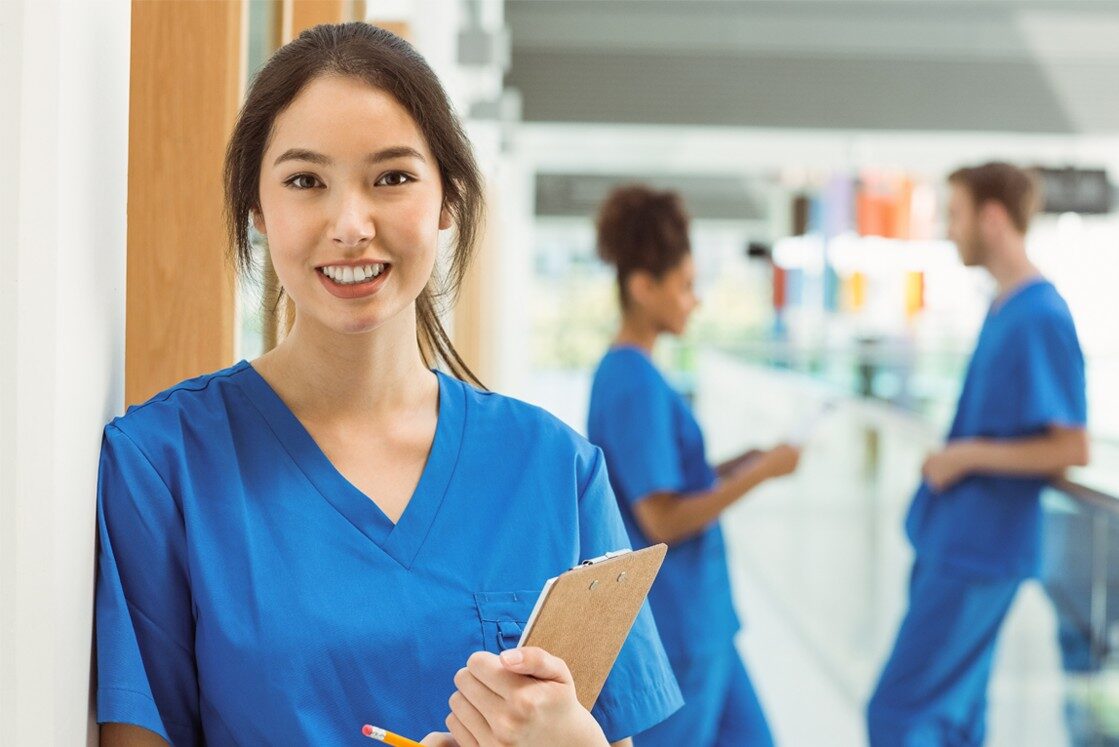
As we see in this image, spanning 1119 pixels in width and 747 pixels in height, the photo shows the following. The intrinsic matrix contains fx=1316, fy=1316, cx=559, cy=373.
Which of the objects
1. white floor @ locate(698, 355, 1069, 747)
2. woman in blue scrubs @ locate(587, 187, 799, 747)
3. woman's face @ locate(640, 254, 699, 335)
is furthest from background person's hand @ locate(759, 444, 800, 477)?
white floor @ locate(698, 355, 1069, 747)

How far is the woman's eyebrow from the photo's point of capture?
1217mm

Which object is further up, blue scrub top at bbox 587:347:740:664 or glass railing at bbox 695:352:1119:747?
blue scrub top at bbox 587:347:740:664

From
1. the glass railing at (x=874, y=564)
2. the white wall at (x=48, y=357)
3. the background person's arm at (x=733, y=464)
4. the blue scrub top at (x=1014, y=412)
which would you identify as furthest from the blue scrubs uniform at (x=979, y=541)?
the white wall at (x=48, y=357)

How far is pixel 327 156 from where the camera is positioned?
3.99ft

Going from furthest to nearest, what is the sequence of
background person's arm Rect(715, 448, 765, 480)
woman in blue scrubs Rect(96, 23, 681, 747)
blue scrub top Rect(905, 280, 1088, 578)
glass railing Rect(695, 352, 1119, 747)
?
1. blue scrub top Rect(905, 280, 1088, 578)
2. glass railing Rect(695, 352, 1119, 747)
3. background person's arm Rect(715, 448, 765, 480)
4. woman in blue scrubs Rect(96, 23, 681, 747)

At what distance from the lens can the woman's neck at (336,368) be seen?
1.32 meters

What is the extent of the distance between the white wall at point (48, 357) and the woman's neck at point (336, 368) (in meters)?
0.26

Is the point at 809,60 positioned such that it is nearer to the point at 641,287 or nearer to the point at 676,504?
the point at 641,287

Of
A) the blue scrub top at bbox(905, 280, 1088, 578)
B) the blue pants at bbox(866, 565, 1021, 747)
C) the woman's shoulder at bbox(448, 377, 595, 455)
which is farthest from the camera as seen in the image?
the blue pants at bbox(866, 565, 1021, 747)

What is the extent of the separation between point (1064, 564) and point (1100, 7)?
662cm

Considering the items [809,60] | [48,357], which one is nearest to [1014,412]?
[48,357]

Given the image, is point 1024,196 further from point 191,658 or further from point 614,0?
point 614,0

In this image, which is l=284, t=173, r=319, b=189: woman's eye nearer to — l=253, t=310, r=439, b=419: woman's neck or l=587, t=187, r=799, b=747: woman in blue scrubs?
l=253, t=310, r=439, b=419: woman's neck

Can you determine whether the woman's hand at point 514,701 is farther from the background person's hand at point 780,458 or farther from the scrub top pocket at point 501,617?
the background person's hand at point 780,458
